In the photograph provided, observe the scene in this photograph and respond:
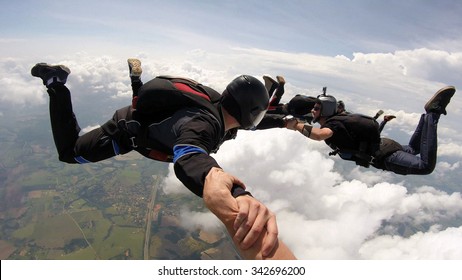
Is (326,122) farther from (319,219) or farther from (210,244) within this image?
(319,219)

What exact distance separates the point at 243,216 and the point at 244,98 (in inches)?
69.7

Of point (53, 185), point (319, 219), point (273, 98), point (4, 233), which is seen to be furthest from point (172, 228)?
point (319, 219)

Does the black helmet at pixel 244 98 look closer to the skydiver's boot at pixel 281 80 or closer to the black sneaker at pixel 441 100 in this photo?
the skydiver's boot at pixel 281 80

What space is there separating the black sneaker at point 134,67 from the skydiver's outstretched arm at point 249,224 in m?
2.29

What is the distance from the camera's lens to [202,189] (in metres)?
1.36

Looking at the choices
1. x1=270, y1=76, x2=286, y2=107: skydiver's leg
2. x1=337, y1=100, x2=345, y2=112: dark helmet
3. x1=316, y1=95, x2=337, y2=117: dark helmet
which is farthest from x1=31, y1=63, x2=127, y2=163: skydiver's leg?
x1=337, y1=100, x2=345, y2=112: dark helmet

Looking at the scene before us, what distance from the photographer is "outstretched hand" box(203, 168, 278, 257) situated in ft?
3.52

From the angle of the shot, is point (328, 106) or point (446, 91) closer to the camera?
point (446, 91)

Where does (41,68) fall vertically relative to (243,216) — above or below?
above

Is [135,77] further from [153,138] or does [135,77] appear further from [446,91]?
[446,91]

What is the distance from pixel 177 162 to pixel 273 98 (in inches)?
154

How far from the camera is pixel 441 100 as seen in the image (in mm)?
4766

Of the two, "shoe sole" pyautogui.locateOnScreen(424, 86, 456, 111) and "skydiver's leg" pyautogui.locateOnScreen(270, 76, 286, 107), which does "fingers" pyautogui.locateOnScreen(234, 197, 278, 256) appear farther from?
"shoe sole" pyautogui.locateOnScreen(424, 86, 456, 111)

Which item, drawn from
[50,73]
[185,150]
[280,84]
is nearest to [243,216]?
[185,150]
